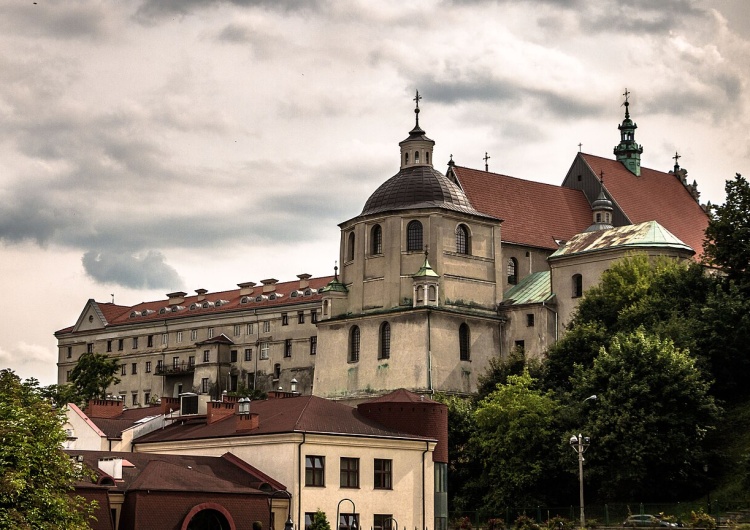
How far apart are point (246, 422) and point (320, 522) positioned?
8829mm

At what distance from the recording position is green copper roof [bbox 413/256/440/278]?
93875mm

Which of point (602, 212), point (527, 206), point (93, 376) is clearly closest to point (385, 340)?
point (527, 206)

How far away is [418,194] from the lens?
97500mm

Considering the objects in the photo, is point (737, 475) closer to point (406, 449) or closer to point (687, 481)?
point (687, 481)

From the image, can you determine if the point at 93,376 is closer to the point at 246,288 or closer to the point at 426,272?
the point at 246,288

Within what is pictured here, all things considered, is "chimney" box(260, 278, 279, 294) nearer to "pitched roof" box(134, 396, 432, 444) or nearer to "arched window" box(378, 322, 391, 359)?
"arched window" box(378, 322, 391, 359)

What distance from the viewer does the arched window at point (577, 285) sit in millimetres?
94188

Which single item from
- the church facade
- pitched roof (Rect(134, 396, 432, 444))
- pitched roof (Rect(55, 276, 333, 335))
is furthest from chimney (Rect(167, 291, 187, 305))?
pitched roof (Rect(134, 396, 432, 444))

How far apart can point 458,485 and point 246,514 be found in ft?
79.0

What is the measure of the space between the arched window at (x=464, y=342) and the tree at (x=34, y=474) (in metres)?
47.4

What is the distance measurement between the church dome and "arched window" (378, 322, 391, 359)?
26.0ft

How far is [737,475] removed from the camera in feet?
228

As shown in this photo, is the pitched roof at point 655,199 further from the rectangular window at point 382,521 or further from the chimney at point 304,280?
the rectangular window at point 382,521

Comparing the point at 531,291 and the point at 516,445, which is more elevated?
the point at 531,291
